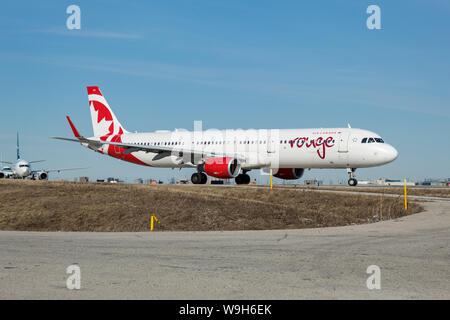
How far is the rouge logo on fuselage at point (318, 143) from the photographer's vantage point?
37125 millimetres

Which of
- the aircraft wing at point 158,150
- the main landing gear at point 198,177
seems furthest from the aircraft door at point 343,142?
the main landing gear at point 198,177

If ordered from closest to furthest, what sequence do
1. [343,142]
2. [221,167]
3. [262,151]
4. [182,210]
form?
[182,210]
[343,142]
[221,167]
[262,151]

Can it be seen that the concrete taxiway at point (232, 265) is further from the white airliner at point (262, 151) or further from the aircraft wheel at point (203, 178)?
the aircraft wheel at point (203, 178)

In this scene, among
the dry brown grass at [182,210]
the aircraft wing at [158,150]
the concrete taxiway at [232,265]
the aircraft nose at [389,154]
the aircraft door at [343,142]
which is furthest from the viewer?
the aircraft wing at [158,150]

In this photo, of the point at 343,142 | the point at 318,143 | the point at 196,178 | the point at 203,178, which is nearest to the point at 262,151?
the point at 318,143

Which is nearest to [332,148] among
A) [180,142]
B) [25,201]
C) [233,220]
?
[180,142]

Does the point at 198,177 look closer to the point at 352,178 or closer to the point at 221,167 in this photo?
the point at 221,167

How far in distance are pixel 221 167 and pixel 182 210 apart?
14598 millimetres

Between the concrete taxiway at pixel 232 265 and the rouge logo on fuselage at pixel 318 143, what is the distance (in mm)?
20954

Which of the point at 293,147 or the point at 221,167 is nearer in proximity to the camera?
the point at 221,167

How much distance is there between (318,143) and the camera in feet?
123
